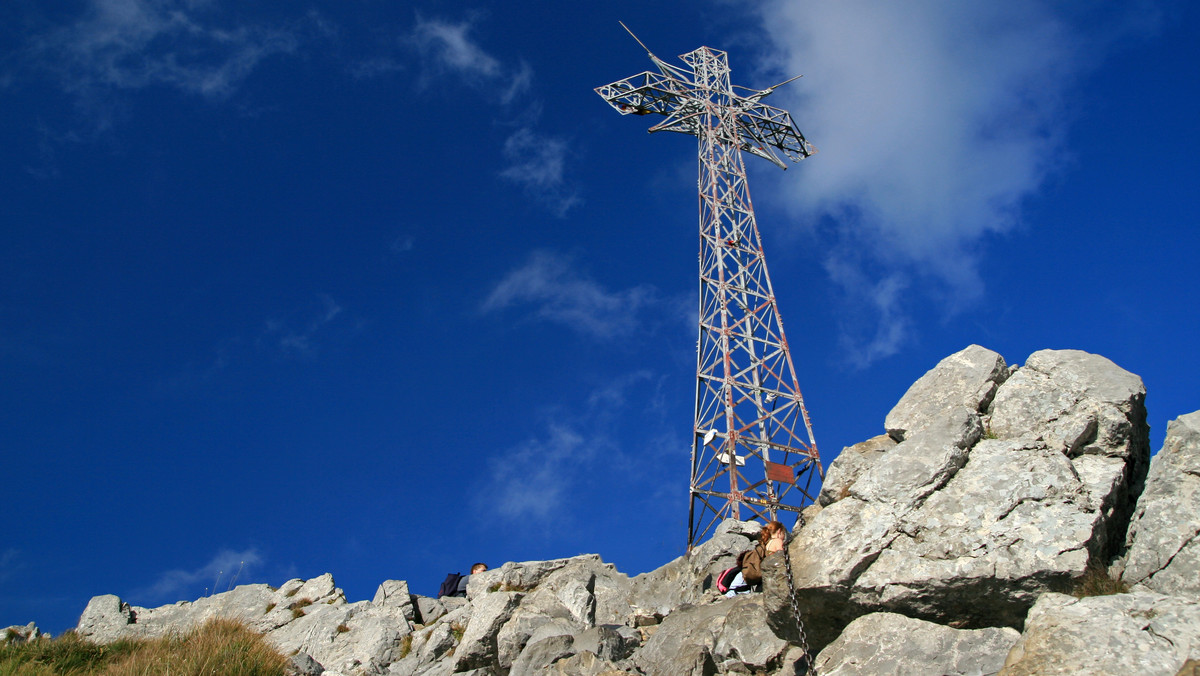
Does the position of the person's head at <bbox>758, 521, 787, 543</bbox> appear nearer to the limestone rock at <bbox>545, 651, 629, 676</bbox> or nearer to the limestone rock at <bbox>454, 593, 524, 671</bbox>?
the limestone rock at <bbox>545, 651, 629, 676</bbox>

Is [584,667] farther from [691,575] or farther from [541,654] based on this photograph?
[691,575]

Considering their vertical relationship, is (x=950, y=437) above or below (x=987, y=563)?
above

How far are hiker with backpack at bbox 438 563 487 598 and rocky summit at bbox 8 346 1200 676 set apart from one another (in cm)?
523

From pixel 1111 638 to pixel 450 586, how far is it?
49.5ft

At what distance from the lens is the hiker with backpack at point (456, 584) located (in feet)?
59.2

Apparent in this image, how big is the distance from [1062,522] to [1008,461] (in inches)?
40.7

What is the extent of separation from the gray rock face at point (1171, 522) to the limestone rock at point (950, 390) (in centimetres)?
220

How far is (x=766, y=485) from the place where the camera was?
1903cm

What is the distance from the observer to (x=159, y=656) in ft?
A: 34.8

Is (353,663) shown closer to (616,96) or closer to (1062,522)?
(1062,522)

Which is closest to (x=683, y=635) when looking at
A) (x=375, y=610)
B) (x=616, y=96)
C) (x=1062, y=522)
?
(x=1062, y=522)

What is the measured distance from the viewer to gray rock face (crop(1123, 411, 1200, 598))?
740 centimetres

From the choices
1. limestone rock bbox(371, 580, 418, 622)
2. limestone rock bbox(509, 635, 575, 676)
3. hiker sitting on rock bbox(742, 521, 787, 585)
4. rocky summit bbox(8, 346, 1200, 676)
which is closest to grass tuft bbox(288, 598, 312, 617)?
limestone rock bbox(371, 580, 418, 622)

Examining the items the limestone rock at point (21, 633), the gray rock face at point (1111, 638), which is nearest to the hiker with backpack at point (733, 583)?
the gray rock face at point (1111, 638)
